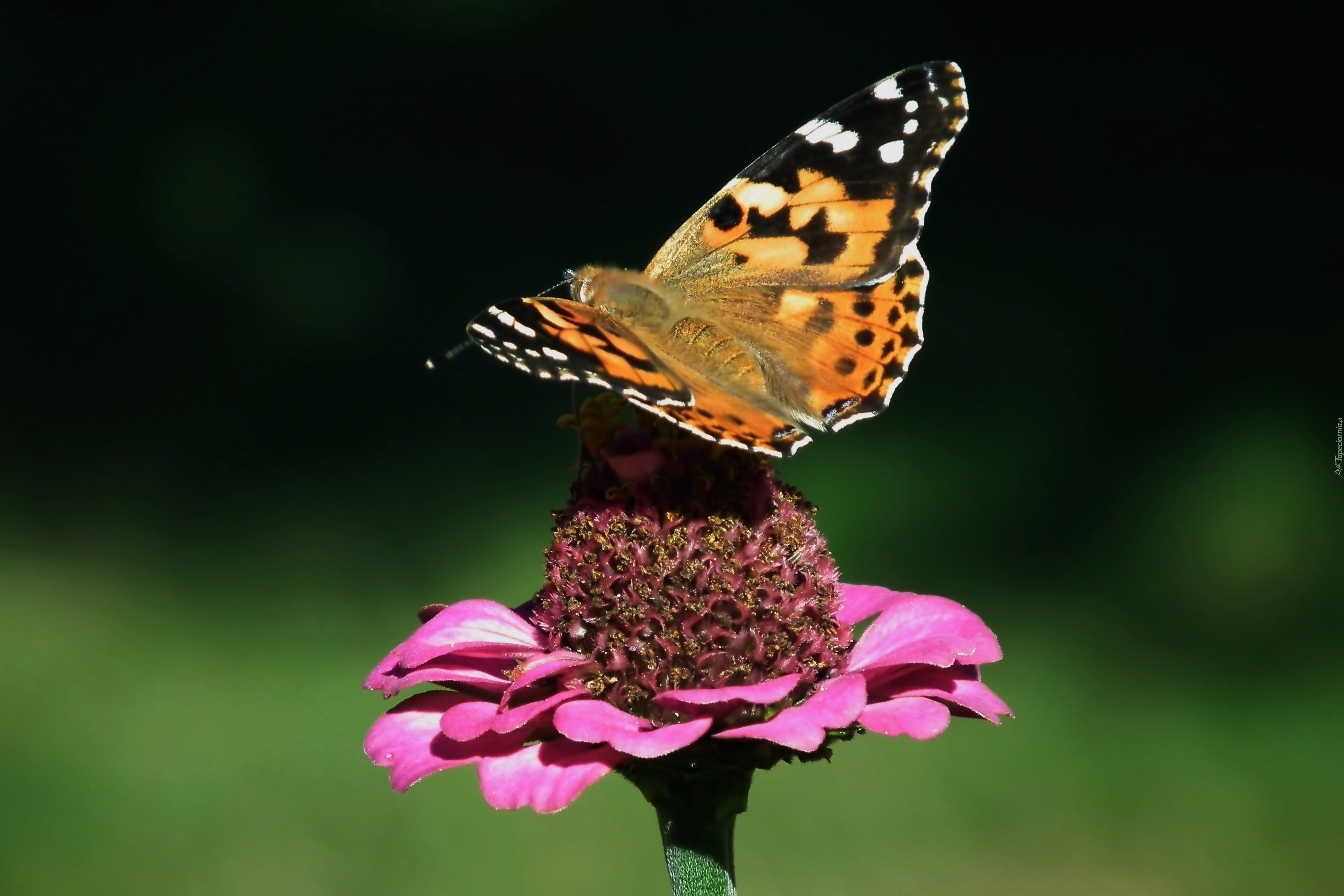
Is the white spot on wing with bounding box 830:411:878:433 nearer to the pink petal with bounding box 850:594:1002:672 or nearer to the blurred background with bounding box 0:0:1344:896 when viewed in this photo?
the pink petal with bounding box 850:594:1002:672

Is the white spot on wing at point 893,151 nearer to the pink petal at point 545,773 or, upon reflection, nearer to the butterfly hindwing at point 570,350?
the butterfly hindwing at point 570,350

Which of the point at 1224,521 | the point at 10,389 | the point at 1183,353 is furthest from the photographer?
the point at 10,389

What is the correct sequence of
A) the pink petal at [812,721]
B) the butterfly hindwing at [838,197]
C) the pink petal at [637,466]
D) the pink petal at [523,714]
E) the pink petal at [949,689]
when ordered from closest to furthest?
the pink petal at [812,721] → the pink petal at [523,714] → the pink petal at [949,689] → the pink petal at [637,466] → the butterfly hindwing at [838,197]

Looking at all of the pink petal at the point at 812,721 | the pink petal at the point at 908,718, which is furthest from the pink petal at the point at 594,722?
the pink petal at the point at 908,718

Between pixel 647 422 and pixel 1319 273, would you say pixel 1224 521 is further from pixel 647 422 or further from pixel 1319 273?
pixel 647 422

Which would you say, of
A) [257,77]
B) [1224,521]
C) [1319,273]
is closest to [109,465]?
[257,77]

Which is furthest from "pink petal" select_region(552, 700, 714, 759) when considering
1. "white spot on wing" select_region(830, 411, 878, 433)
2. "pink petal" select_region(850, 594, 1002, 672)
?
"white spot on wing" select_region(830, 411, 878, 433)
